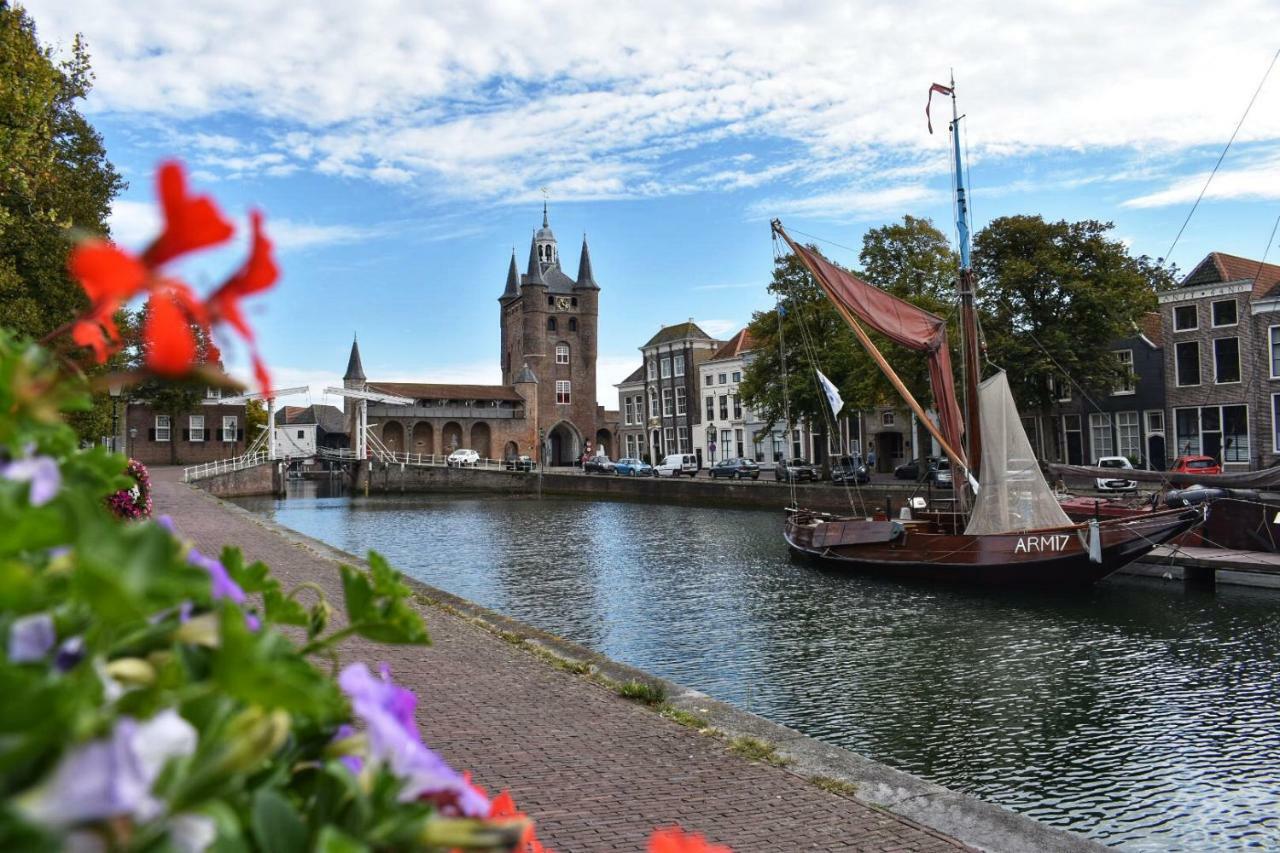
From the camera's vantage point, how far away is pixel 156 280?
0.68m

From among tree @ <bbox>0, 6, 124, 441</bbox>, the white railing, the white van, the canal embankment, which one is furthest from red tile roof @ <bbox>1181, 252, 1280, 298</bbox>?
the white railing

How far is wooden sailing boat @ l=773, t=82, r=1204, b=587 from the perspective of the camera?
58.3 ft

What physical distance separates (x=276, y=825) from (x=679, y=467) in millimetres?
50497

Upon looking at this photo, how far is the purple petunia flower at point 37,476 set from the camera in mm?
763

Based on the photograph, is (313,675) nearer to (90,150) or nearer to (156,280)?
(156,280)

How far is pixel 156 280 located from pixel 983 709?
35.7ft

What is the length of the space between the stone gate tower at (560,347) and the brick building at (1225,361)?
50407 mm

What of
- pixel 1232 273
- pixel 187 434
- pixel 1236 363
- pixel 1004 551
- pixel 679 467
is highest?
pixel 1232 273

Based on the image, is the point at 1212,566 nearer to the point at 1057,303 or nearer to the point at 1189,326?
the point at 1057,303

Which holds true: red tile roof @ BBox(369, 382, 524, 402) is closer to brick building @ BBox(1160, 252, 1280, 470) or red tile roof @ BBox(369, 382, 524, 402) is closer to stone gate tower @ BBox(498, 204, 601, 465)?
stone gate tower @ BBox(498, 204, 601, 465)

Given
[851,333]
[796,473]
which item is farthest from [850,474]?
[851,333]

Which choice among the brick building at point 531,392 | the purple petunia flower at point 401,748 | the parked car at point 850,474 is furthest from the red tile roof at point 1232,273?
the brick building at point 531,392

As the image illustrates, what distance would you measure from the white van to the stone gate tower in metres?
27.4

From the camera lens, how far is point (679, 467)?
5116cm
